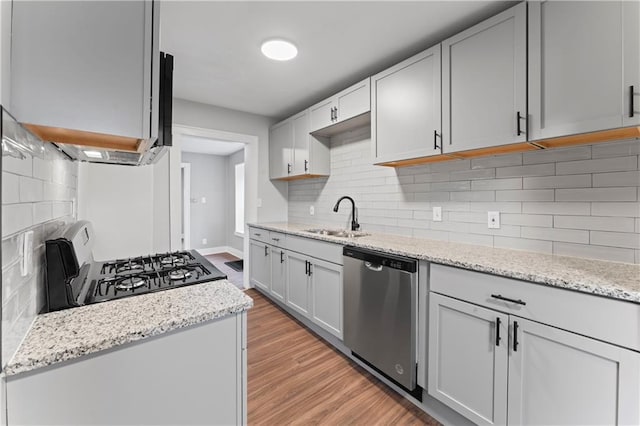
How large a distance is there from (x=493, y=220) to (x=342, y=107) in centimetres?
163

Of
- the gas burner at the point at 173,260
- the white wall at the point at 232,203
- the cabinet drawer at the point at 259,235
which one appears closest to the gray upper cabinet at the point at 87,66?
the gas burner at the point at 173,260

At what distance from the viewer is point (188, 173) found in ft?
19.3

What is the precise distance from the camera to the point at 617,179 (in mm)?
1426

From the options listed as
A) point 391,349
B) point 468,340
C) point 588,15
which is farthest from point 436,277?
point 588,15

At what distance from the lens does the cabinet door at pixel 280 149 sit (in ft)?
11.4

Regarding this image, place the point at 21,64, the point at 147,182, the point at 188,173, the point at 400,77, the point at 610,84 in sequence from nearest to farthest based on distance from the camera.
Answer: the point at 21,64 → the point at 610,84 → the point at 400,77 → the point at 147,182 → the point at 188,173

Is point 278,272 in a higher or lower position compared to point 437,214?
lower

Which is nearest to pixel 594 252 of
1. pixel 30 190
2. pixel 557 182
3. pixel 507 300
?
pixel 557 182

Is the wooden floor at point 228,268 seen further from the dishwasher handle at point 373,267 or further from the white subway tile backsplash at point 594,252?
the white subway tile backsplash at point 594,252

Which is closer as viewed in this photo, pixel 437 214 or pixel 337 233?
pixel 437 214

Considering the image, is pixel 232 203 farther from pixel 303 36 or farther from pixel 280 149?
pixel 303 36

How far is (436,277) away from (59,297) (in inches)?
65.0

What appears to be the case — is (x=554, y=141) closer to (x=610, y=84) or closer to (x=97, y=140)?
(x=610, y=84)

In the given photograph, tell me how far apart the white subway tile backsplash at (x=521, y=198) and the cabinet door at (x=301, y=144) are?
2.28 ft
